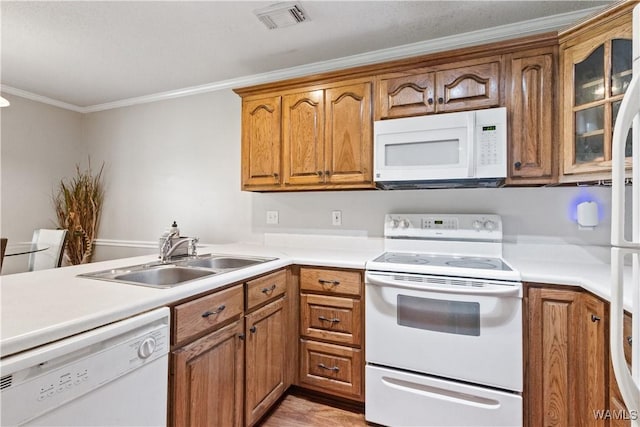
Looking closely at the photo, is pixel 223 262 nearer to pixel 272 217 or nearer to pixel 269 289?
pixel 269 289

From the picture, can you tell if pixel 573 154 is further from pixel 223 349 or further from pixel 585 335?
pixel 223 349

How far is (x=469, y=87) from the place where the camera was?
1857 mm

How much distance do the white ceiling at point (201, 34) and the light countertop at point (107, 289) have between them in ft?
4.86

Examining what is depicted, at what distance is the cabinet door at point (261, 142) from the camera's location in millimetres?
2344

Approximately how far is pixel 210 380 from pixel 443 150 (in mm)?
1702

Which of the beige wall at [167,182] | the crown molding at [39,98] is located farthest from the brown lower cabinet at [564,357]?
the crown molding at [39,98]

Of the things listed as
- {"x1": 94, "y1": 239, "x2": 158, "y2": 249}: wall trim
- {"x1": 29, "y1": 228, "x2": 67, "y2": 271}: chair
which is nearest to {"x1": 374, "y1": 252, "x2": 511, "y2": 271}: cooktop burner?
{"x1": 29, "y1": 228, "x2": 67, "y2": 271}: chair

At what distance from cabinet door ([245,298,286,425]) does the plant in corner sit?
276cm

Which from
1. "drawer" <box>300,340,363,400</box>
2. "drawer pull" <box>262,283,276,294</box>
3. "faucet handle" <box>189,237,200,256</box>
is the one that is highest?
"faucet handle" <box>189,237,200,256</box>

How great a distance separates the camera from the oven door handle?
150cm

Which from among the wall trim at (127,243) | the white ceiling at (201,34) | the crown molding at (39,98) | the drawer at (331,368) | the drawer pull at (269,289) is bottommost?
the drawer at (331,368)

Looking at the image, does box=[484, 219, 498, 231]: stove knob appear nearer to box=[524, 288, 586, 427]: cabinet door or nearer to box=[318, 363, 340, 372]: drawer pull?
box=[524, 288, 586, 427]: cabinet door

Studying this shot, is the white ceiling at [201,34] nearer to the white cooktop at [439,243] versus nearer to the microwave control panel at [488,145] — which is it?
the microwave control panel at [488,145]

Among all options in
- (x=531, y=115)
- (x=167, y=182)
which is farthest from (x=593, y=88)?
(x=167, y=182)
